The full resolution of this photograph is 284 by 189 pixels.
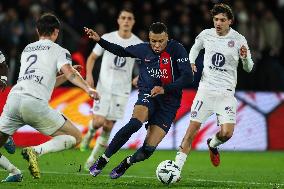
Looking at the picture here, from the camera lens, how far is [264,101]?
1834 centimetres

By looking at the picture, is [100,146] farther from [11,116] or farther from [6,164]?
[11,116]

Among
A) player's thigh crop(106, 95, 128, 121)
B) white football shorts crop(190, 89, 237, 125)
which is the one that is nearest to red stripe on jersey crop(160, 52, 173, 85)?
white football shorts crop(190, 89, 237, 125)

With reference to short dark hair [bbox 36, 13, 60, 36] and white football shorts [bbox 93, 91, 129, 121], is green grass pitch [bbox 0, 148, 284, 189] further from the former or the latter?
short dark hair [bbox 36, 13, 60, 36]

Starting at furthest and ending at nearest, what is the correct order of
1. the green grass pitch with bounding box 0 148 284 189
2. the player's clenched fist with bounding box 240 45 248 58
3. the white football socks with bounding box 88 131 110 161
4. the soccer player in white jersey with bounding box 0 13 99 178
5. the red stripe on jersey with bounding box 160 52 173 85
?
the white football socks with bounding box 88 131 110 161, the player's clenched fist with bounding box 240 45 248 58, the red stripe on jersey with bounding box 160 52 173 85, the green grass pitch with bounding box 0 148 284 189, the soccer player in white jersey with bounding box 0 13 99 178

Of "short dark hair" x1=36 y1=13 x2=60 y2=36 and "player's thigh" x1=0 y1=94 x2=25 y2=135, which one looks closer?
"player's thigh" x1=0 y1=94 x2=25 y2=135

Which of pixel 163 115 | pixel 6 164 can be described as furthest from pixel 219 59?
pixel 6 164

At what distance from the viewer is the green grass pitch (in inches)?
410

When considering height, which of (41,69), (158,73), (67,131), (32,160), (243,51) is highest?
(243,51)

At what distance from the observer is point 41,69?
10141mm

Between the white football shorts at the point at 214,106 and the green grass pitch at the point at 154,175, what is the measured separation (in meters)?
0.87

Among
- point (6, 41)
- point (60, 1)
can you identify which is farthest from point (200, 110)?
point (60, 1)

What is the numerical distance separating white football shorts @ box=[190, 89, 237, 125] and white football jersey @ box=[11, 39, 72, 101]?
2.41 metres

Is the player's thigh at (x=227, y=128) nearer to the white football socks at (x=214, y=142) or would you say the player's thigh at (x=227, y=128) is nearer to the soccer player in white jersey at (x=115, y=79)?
the white football socks at (x=214, y=142)

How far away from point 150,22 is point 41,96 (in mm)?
10531
